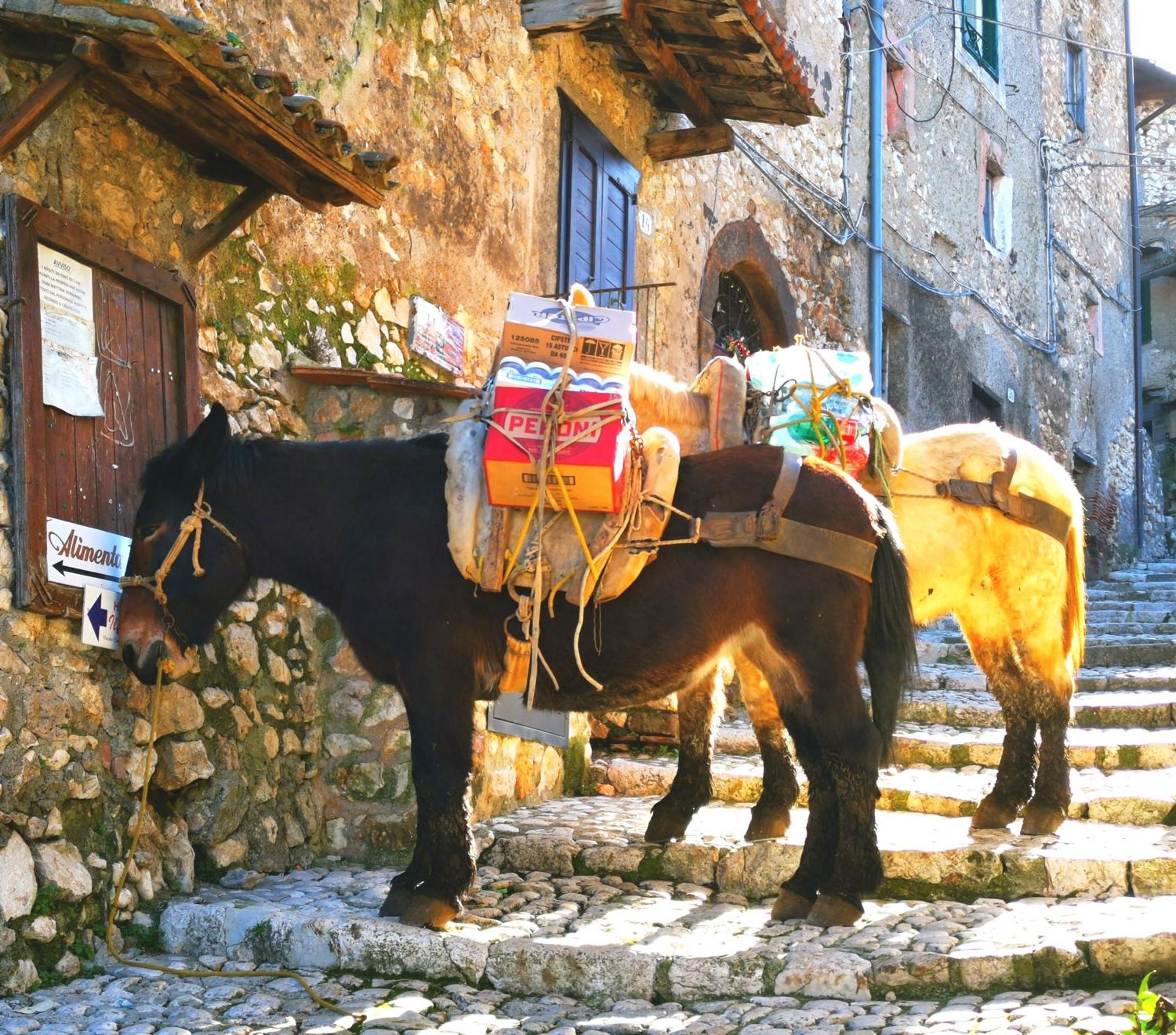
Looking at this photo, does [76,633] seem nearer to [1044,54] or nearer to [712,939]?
[712,939]

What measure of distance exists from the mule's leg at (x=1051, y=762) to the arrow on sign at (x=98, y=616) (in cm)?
395

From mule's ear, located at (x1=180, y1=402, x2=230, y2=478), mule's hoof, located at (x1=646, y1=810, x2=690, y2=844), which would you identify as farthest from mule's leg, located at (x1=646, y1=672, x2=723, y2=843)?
mule's ear, located at (x1=180, y1=402, x2=230, y2=478)

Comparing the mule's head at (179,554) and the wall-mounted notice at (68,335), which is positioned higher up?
the wall-mounted notice at (68,335)

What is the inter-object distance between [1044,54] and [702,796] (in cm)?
1682

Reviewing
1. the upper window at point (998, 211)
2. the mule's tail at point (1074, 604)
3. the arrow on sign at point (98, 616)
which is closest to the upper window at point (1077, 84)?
the upper window at point (998, 211)

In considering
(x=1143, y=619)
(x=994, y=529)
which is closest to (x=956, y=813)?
(x=994, y=529)

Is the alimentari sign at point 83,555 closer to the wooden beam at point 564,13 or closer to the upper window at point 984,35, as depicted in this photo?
the wooden beam at point 564,13

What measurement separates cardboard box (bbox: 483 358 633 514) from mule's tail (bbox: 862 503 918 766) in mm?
997

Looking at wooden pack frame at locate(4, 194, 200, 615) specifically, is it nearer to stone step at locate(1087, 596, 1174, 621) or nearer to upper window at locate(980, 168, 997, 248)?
stone step at locate(1087, 596, 1174, 621)

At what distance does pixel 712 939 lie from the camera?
15.5 feet

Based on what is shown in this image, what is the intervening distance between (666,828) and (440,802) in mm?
1461

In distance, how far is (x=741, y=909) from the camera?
208 inches

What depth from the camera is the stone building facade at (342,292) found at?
182 inches

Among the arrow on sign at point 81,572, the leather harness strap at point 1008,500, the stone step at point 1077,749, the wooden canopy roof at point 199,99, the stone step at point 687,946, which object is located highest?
the wooden canopy roof at point 199,99
